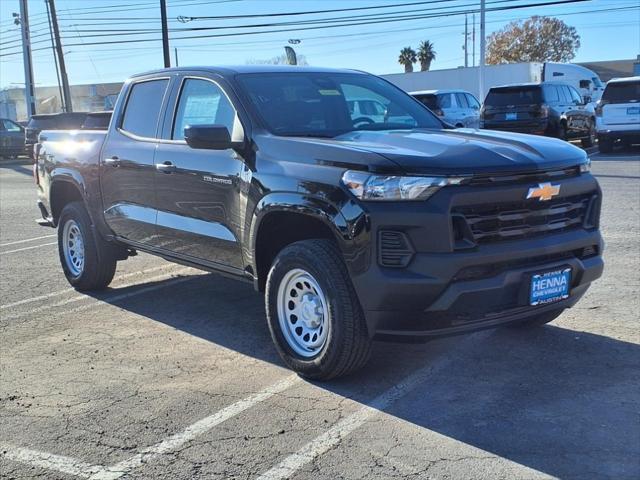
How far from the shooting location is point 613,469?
10.8ft

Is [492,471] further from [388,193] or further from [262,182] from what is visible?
[262,182]

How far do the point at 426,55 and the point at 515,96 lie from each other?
74.5m

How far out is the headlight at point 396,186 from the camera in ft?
12.6

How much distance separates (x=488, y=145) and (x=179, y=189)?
234 centimetres

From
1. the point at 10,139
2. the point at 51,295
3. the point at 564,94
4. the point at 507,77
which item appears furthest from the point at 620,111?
the point at 10,139

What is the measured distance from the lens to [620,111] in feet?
59.2

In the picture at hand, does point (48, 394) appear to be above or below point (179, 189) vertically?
below

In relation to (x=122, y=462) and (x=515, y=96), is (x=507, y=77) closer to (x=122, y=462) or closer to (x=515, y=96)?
(x=515, y=96)

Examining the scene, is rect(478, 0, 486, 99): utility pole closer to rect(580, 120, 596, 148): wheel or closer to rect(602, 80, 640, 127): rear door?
rect(580, 120, 596, 148): wheel

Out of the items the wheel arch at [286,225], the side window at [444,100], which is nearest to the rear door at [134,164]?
the wheel arch at [286,225]

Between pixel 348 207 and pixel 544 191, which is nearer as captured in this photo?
pixel 348 207

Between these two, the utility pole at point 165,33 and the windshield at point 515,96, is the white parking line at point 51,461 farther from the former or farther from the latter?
the utility pole at point 165,33

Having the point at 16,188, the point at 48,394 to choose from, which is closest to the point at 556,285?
the point at 48,394

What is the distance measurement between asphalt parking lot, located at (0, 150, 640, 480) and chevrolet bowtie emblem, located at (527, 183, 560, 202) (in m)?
1.13
